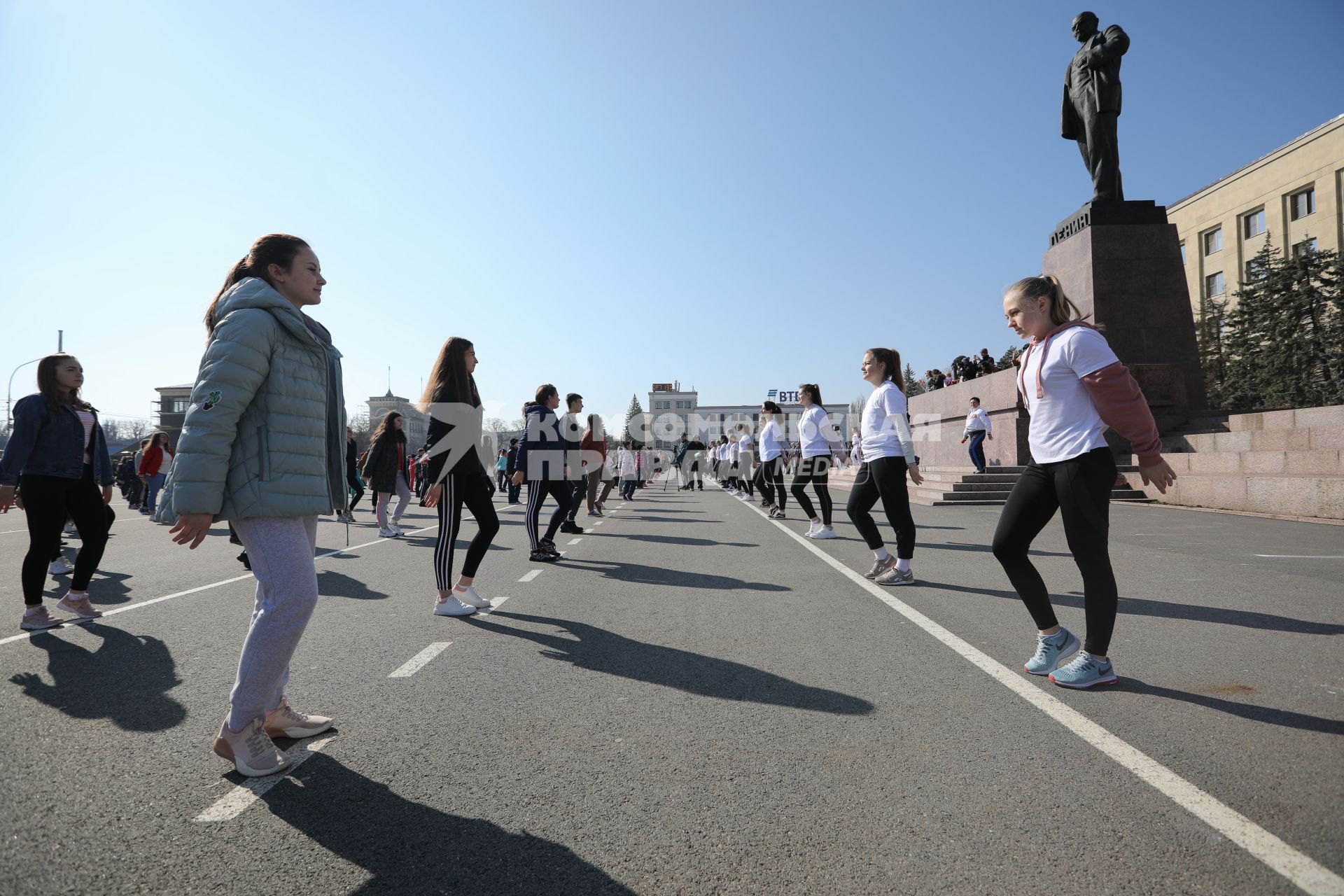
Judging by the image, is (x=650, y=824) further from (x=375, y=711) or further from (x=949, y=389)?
(x=949, y=389)

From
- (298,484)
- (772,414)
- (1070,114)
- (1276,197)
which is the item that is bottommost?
(298,484)

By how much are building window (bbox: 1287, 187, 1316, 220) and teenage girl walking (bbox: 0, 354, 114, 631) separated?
6192cm

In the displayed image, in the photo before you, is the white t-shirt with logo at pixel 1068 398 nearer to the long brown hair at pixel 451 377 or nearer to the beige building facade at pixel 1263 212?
the long brown hair at pixel 451 377

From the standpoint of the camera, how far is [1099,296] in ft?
61.2

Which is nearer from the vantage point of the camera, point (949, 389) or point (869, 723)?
point (869, 723)

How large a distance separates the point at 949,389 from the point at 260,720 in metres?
23.1

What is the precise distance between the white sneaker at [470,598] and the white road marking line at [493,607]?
3 cm

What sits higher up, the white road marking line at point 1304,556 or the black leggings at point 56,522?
the black leggings at point 56,522

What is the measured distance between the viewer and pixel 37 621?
5465 millimetres

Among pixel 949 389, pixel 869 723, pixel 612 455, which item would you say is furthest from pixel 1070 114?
pixel 869 723

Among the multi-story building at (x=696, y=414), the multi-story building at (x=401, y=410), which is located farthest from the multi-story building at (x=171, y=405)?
the multi-story building at (x=696, y=414)

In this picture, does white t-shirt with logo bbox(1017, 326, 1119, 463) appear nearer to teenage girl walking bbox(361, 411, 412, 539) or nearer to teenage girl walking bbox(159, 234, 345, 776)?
teenage girl walking bbox(159, 234, 345, 776)

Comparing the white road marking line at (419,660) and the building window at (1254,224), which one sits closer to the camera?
the white road marking line at (419,660)

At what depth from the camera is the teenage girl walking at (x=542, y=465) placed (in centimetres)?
857
